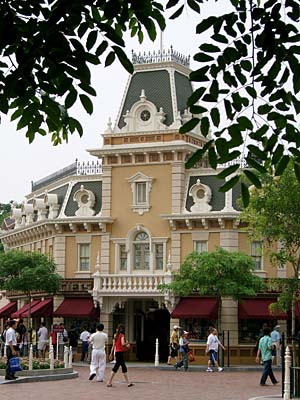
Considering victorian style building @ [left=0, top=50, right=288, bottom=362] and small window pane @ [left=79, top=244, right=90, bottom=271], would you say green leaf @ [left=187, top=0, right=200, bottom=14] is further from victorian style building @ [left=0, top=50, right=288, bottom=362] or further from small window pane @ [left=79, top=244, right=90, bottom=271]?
small window pane @ [left=79, top=244, right=90, bottom=271]

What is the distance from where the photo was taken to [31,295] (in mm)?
49312

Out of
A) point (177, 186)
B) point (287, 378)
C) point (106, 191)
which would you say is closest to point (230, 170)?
point (287, 378)

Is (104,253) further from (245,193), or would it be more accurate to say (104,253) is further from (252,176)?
(252,176)

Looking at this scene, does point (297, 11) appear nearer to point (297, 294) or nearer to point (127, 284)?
point (297, 294)

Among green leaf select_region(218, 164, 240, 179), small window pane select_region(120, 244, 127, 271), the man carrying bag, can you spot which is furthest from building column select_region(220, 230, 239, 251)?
green leaf select_region(218, 164, 240, 179)

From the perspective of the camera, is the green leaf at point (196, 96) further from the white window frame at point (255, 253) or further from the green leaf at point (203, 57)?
the white window frame at point (255, 253)

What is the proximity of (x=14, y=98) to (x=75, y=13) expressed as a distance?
88 centimetres

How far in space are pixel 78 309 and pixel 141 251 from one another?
3.95 meters

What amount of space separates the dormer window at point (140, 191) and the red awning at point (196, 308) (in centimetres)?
516

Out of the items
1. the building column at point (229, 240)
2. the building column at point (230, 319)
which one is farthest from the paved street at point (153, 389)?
the building column at point (229, 240)

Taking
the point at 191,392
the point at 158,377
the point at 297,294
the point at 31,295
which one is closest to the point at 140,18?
the point at 191,392

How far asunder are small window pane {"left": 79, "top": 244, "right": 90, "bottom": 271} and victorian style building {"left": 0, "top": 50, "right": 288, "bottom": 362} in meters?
0.05

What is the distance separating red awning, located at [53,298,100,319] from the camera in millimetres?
43844

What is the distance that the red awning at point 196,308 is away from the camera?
1603 inches
